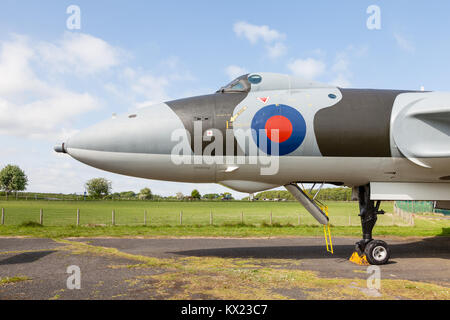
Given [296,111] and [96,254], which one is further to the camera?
[96,254]

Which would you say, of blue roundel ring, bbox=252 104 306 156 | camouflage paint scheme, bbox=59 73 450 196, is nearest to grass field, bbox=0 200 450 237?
camouflage paint scheme, bbox=59 73 450 196

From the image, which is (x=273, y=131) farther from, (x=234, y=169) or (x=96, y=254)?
(x=96, y=254)

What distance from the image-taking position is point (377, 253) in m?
8.67

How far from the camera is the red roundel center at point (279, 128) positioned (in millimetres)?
7953

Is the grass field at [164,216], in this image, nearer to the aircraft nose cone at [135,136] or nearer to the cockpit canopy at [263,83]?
the cockpit canopy at [263,83]

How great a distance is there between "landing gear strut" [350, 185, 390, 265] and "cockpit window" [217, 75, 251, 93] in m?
4.53

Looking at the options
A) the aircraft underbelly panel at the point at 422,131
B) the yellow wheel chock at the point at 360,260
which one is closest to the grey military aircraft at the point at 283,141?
the aircraft underbelly panel at the point at 422,131

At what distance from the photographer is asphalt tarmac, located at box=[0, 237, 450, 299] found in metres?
5.87

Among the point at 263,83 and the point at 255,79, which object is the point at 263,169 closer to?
the point at 263,83

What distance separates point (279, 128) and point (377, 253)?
4467mm

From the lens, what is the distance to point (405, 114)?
325 inches

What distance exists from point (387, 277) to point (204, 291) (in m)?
4.28
